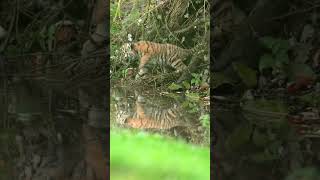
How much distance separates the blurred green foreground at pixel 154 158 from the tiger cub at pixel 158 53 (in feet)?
3.25

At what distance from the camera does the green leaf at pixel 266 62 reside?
53 cm

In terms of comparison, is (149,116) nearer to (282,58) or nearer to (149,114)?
(149,114)

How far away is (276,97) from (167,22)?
1744mm

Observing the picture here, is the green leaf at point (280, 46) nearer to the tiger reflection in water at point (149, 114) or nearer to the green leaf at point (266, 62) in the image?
the green leaf at point (266, 62)

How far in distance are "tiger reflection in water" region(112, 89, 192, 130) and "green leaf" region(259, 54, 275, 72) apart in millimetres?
593

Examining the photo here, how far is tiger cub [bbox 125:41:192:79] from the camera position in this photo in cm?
236

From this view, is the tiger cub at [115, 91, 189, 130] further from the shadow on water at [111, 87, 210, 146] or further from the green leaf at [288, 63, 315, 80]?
the green leaf at [288, 63, 315, 80]

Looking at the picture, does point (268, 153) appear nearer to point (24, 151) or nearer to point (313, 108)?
point (313, 108)

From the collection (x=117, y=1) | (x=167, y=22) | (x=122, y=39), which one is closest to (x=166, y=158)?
(x=167, y=22)

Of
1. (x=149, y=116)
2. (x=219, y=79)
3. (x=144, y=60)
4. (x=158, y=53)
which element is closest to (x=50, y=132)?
(x=219, y=79)

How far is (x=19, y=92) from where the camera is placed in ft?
2.70

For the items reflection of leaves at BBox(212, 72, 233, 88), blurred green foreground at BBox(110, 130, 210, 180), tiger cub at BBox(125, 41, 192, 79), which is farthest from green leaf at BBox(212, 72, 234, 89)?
tiger cub at BBox(125, 41, 192, 79)

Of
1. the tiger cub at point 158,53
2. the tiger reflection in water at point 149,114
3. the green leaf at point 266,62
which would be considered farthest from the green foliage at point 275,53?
the tiger cub at point 158,53

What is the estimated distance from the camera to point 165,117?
116 centimetres
